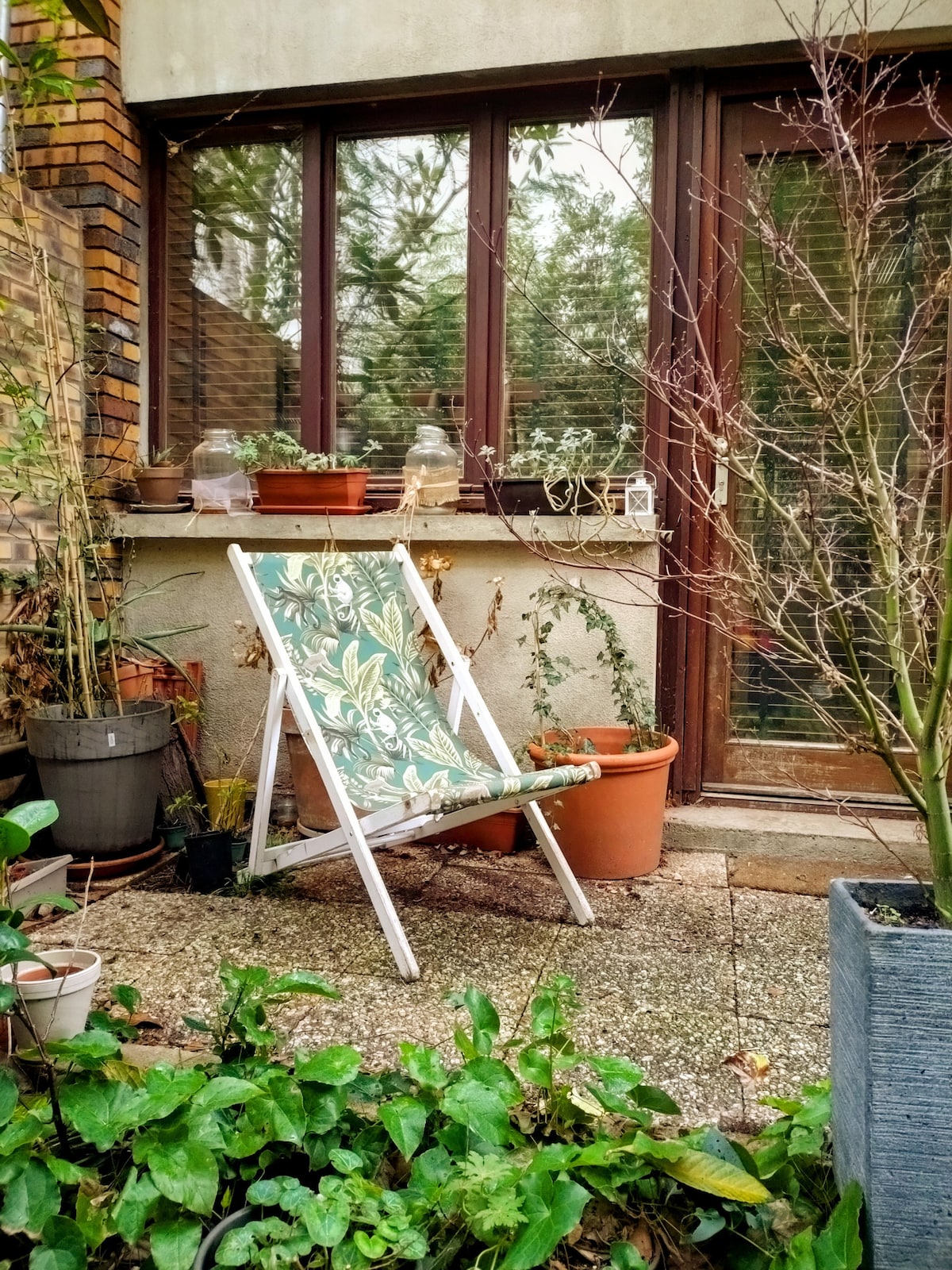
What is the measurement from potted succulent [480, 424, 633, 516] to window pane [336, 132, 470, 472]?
404mm

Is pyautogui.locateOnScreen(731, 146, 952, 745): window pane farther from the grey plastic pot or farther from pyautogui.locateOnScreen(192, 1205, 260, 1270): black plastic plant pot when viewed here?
pyautogui.locateOnScreen(192, 1205, 260, 1270): black plastic plant pot

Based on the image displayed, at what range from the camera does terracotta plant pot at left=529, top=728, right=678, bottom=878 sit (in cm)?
291

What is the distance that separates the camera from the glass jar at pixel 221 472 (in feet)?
12.3

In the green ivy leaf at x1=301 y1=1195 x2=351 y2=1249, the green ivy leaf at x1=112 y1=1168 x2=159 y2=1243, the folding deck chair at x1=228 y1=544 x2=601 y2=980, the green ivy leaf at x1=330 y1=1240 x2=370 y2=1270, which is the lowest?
the green ivy leaf at x1=330 y1=1240 x2=370 y2=1270

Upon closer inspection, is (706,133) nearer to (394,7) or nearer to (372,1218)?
(394,7)

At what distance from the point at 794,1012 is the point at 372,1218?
3.81 feet

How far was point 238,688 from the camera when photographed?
370 cm

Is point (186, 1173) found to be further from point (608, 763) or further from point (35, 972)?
point (608, 763)

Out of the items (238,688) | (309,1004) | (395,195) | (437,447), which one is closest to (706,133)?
(395,195)

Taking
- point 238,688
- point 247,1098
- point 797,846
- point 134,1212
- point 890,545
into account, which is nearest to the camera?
point 134,1212

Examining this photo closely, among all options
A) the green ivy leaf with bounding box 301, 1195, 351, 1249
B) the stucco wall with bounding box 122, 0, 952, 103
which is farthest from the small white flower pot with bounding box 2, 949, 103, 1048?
the stucco wall with bounding box 122, 0, 952, 103

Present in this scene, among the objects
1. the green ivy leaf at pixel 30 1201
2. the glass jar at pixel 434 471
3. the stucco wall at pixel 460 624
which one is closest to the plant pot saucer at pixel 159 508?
the stucco wall at pixel 460 624

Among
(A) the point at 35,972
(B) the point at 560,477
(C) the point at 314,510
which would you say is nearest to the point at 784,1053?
(A) the point at 35,972

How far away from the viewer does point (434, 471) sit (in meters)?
3.58
